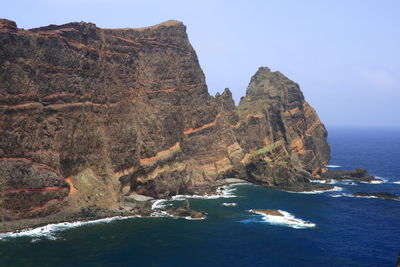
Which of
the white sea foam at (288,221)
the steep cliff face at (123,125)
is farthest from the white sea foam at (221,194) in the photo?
the white sea foam at (288,221)

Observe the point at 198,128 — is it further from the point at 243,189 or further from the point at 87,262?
the point at 87,262

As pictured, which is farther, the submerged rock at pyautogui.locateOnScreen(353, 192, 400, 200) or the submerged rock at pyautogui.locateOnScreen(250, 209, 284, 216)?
the submerged rock at pyautogui.locateOnScreen(353, 192, 400, 200)

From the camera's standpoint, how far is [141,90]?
128 m

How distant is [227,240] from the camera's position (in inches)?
3157

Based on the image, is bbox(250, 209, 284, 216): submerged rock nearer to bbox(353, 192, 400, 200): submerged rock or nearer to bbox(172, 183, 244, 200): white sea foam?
bbox(172, 183, 244, 200): white sea foam

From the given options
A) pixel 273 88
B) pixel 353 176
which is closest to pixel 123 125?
pixel 273 88

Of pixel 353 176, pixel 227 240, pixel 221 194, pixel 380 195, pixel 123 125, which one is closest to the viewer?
pixel 227 240

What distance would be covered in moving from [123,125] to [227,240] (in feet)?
167

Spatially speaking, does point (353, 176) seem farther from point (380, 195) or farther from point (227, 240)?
point (227, 240)

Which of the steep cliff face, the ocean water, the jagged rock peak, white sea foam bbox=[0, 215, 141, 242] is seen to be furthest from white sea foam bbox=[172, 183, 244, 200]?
the jagged rock peak

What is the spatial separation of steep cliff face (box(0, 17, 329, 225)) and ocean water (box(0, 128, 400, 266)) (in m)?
12.0

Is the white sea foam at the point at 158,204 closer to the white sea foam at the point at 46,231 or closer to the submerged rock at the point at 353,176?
the white sea foam at the point at 46,231

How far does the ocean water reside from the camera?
69.0 m

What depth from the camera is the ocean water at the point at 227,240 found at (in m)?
69.0
